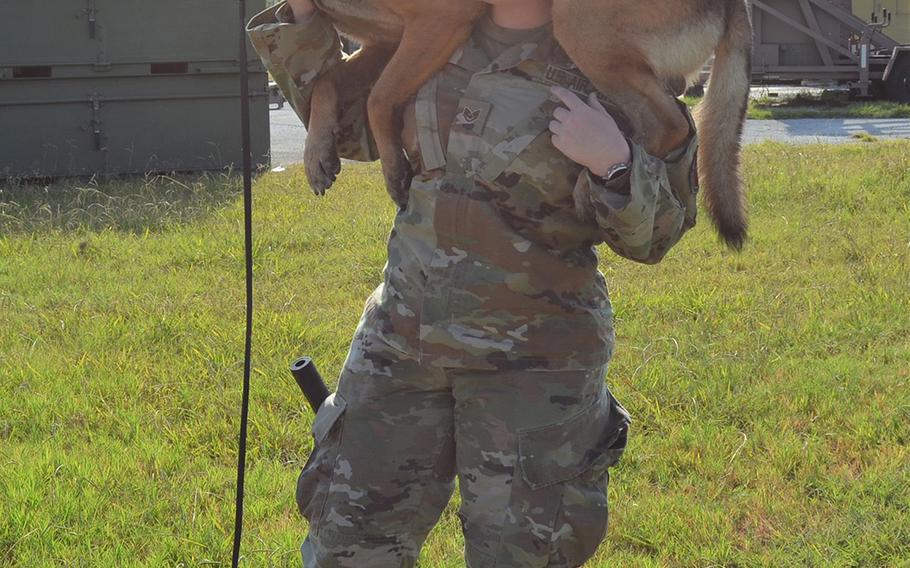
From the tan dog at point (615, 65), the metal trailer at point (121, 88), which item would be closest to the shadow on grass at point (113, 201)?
the metal trailer at point (121, 88)

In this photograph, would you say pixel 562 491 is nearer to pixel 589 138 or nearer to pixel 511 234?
pixel 511 234

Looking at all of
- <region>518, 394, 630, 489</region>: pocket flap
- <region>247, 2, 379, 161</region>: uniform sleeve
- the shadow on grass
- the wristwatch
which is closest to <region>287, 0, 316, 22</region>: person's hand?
<region>247, 2, 379, 161</region>: uniform sleeve

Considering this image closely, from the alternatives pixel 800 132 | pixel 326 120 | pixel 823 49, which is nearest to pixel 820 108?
pixel 823 49

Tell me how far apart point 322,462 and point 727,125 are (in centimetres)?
121

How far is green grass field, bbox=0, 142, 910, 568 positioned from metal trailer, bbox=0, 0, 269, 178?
169 centimetres

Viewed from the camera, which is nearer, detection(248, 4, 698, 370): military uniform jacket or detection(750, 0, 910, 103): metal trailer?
detection(248, 4, 698, 370): military uniform jacket

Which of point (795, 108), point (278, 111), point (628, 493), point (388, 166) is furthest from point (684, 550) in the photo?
point (278, 111)

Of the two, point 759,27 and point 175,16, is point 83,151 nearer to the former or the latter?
point 175,16

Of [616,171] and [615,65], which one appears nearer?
[616,171]

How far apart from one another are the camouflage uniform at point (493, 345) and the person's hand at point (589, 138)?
0.03 metres

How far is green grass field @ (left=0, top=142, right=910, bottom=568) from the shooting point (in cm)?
353

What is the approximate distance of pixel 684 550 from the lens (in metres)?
3.44

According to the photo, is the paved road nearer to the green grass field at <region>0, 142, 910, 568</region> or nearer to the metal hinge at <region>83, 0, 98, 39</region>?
the metal hinge at <region>83, 0, 98, 39</region>

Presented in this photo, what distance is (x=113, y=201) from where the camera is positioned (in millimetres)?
8320
